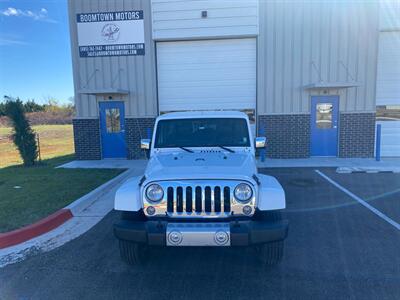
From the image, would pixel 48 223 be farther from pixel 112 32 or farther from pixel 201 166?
pixel 112 32

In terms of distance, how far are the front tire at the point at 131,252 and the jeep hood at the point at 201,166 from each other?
0.85 m

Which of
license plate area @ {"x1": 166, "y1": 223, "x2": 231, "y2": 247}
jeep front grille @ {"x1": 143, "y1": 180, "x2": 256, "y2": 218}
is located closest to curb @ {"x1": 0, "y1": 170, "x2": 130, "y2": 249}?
jeep front grille @ {"x1": 143, "y1": 180, "x2": 256, "y2": 218}

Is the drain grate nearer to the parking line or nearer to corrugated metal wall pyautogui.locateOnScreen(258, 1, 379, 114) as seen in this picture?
the parking line

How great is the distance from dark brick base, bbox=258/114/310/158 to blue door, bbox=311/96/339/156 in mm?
289

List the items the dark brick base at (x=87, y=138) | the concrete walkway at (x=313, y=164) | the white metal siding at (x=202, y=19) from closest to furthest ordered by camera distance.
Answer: the concrete walkway at (x=313, y=164) < the white metal siding at (x=202, y=19) < the dark brick base at (x=87, y=138)

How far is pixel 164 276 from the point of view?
3582 millimetres

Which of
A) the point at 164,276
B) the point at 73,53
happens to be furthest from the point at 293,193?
the point at 73,53

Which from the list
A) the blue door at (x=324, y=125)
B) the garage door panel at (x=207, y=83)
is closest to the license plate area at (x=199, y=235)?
the garage door panel at (x=207, y=83)

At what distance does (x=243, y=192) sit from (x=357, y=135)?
9.78 m

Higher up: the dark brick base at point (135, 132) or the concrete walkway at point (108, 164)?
the dark brick base at point (135, 132)

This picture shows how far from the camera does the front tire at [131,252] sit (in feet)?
12.0

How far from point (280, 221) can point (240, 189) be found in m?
0.56

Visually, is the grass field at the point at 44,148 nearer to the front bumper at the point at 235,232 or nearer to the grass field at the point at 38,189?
the grass field at the point at 38,189

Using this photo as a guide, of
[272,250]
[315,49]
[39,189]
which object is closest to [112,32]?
[39,189]
